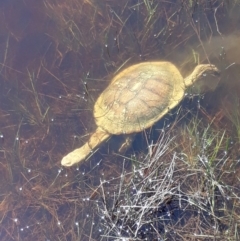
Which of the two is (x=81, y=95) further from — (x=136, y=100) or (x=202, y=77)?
(x=202, y=77)

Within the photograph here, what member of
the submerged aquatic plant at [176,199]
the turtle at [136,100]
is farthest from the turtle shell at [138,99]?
the submerged aquatic plant at [176,199]

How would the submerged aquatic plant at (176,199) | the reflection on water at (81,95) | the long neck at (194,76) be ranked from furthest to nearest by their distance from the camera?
the long neck at (194,76)
the reflection on water at (81,95)
the submerged aquatic plant at (176,199)

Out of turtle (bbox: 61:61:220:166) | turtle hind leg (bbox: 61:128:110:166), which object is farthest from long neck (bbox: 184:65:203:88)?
turtle hind leg (bbox: 61:128:110:166)

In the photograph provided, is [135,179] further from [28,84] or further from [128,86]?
[28,84]

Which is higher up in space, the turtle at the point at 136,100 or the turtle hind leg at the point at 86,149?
the turtle at the point at 136,100

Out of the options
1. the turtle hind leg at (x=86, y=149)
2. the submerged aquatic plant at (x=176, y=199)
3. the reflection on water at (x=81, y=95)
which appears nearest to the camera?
the submerged aquatic plant at (x=176, y=199)

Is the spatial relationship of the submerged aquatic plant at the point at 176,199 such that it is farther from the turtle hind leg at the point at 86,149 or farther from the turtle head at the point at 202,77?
the turtle head at the point at 202,77

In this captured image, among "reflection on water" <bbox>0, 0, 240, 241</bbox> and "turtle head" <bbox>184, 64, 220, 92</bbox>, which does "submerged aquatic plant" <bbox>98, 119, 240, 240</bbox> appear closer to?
"reflection on water" <bbox>0, 0, 240, 241</bbox>
